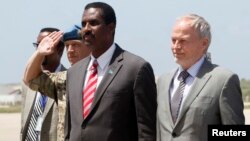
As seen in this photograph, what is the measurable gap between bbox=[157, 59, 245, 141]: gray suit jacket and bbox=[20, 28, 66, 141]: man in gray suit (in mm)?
1989

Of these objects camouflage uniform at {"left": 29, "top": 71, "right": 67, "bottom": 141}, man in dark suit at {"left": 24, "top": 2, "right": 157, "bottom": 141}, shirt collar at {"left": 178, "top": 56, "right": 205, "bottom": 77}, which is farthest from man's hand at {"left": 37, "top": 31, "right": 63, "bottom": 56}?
shirt collar at {"left": 178, "top": 56, "right": 205, "bottom": 77}

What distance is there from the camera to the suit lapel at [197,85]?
6629 mm

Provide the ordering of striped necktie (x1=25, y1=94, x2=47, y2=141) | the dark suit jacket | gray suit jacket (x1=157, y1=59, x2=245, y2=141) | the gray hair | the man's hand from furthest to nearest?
striped necktie (x1=25, y1=94, x2=47, y2=141), the man's hand, the gray hair, the dark suit jacket, gray suit jacket (x1=157, y1=59, x2=245, y2=141)

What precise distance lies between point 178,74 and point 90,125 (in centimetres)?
93

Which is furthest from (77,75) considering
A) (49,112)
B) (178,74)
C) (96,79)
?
(49,112)

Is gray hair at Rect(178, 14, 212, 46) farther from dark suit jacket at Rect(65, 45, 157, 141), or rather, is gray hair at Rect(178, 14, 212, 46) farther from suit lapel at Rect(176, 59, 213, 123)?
dark suit jacket at Rect(65, 45, 157, 141)

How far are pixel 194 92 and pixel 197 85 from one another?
0.08m

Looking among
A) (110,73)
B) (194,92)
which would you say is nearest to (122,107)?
(110,73)

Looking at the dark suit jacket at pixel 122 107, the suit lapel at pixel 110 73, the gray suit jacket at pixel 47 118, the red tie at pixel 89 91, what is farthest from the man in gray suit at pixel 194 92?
the gray suit jacket at pixel 47 118

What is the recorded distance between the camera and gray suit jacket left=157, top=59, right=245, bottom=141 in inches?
258

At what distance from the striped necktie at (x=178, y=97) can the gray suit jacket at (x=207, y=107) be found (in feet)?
0.15

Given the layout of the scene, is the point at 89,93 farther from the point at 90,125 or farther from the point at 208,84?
the point at 208,84

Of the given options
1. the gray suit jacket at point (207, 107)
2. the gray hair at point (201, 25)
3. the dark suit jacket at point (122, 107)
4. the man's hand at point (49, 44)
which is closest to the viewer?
the gray suit jacket at point (207, 107)

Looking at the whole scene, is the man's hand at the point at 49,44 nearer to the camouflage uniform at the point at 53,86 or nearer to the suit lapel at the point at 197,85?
the camouflage uniform at the point at 53,86
